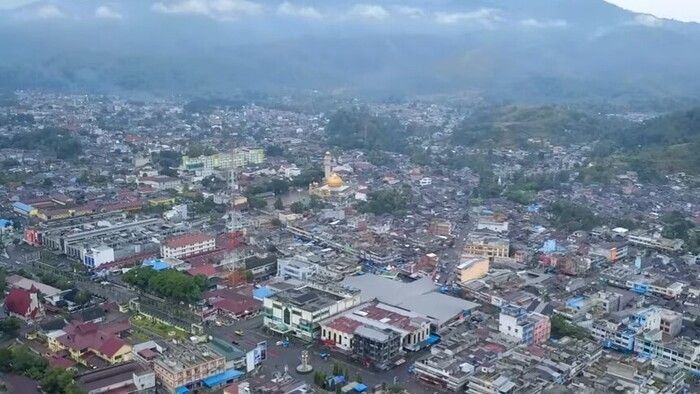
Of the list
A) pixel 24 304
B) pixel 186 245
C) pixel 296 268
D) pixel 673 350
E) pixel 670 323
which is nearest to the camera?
pixel 673 350

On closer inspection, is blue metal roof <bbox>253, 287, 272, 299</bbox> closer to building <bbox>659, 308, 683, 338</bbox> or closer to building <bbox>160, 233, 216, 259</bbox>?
building <bbox>160, 233, 216, 259</bbox>

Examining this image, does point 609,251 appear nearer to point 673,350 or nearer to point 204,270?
point 673,350

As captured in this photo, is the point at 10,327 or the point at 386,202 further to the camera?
the point at 386,202

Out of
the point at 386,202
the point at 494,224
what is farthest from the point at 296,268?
the point at 386,202

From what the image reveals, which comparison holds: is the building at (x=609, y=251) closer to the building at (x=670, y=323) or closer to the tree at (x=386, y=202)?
the building at (x=670, y=323)

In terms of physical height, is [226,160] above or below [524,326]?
below

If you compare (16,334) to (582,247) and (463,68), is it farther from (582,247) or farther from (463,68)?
(463,68)
